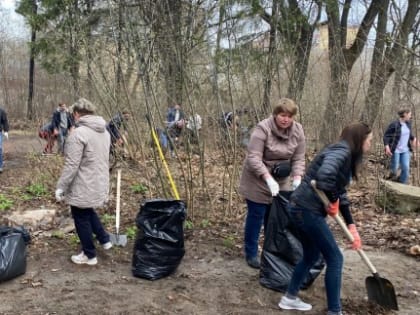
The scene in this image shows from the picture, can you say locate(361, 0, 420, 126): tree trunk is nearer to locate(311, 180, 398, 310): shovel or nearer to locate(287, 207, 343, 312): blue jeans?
locate(311, 180, 398, 310): shovel

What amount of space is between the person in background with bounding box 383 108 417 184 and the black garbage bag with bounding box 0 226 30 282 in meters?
5.54

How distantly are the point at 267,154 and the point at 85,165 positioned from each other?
1.62 metres

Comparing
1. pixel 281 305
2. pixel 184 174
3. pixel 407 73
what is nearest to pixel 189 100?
pixel 184 174

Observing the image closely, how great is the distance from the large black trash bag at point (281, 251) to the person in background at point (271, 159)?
0.14m

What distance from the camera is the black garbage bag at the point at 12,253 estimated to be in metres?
4.21

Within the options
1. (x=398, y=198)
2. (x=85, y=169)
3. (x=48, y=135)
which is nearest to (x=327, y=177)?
(x=85, y=169)

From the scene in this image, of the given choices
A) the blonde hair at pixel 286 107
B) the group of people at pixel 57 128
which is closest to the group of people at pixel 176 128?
the blonde hair at pixel 286 107

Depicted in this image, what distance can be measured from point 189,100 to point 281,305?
265cm

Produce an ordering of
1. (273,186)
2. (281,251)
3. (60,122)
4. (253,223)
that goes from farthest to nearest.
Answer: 1. (60,122)
2. (253,223)
3. (281,251)
4. (273,186)

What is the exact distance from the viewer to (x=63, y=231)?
18.3 ft

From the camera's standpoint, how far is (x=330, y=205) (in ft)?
11.2

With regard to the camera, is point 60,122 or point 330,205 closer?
point 330,205

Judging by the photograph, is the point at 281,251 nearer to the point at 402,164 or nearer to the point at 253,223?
→ the point at 253,223

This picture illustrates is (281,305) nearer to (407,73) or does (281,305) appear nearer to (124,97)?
(124,97)
